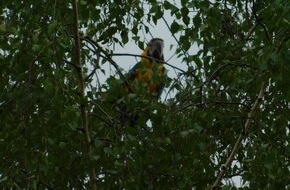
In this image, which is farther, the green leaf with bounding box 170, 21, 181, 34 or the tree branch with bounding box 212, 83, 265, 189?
the tree branch with bounding box 212, 83, 265, 189

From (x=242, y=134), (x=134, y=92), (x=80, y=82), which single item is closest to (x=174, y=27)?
(x=134, y=92)

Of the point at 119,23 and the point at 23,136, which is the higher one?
the point at 119,23

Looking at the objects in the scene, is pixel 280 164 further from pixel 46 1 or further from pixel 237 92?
pixel 46 1

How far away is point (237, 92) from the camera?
166 inches

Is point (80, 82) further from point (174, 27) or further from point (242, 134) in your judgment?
point (242, 134)

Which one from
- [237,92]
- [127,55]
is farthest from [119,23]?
[237,92]

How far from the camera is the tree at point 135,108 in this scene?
345cm

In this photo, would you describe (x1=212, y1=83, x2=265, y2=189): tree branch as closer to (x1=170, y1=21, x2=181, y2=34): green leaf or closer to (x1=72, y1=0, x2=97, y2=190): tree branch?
(x1=170, y1=21, x2=181, y2=34): green leaf

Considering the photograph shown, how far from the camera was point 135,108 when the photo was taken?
3.82m

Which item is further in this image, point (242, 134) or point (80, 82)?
point (242, 134)

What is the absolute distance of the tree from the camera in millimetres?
3453

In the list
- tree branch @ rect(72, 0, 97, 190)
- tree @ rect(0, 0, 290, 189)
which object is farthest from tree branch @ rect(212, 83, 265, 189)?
tree branch @ rect(72, 0, 97, 190)

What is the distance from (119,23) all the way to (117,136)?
2.33 ft

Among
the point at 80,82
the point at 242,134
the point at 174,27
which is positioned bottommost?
the point at 242,134
